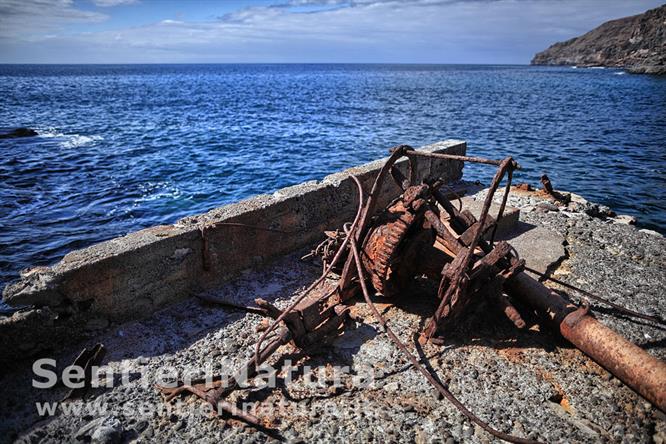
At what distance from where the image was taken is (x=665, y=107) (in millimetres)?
31625

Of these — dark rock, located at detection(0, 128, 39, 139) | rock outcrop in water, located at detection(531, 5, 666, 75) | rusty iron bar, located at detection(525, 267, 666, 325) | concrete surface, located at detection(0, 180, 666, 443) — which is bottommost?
concrete surface, located at detection(0, 180, 666, 443)

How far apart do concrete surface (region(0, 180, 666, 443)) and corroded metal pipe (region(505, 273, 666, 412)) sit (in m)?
0.18

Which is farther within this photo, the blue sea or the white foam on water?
the white foam on water

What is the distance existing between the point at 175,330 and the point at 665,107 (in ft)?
134

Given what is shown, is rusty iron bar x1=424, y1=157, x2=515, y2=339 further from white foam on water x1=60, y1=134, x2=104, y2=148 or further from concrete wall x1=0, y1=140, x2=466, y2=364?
white foam on water x1=60, y1=134, x2=104, y2=148

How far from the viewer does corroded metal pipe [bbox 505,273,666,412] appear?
294 centimetres

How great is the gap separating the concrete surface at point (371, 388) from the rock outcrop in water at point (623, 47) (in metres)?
92.0

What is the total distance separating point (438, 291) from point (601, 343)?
135 cm

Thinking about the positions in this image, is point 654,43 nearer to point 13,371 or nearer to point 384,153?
point 384,153

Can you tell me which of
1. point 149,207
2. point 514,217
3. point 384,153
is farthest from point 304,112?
point 514,217

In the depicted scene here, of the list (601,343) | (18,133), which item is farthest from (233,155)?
(601,343)

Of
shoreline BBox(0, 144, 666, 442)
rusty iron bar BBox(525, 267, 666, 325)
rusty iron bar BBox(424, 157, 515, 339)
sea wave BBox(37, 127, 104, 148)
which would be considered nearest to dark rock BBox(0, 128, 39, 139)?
sea wave BBox(37, 127, 104, 148)

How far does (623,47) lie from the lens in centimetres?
12688

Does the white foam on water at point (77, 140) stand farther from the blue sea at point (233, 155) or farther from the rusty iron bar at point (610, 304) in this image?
the rusty iron bar at point (610, 304)
